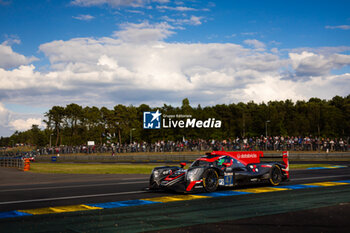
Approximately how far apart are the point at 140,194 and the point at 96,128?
92.8 m

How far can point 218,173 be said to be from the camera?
13.3m

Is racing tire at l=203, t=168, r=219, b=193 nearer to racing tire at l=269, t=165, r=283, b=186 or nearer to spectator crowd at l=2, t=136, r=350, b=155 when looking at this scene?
racing tire at l=269, t=165, r=283, b=186

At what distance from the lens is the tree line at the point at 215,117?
269 ft

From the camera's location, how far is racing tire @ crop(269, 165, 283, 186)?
1488 cm

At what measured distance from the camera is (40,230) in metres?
7.43

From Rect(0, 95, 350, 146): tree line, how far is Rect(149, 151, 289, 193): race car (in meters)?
63.8

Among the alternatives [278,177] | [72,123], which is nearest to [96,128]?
[72,123]

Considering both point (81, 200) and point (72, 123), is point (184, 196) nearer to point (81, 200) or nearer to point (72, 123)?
point (81, 200)

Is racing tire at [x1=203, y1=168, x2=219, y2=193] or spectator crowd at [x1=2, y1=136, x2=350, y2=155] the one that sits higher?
spectator crowd at [x1=2, y1=136, x2=350, y2=155]

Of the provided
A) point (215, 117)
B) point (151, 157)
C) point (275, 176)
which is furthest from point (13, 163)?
point (215, 117)

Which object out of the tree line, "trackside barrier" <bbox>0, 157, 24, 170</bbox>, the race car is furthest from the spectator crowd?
the tree line

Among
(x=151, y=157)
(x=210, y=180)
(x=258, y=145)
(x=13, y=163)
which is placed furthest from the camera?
(x=151, y=157)

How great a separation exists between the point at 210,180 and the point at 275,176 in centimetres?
356

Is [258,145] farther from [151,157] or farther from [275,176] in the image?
[275,176]
